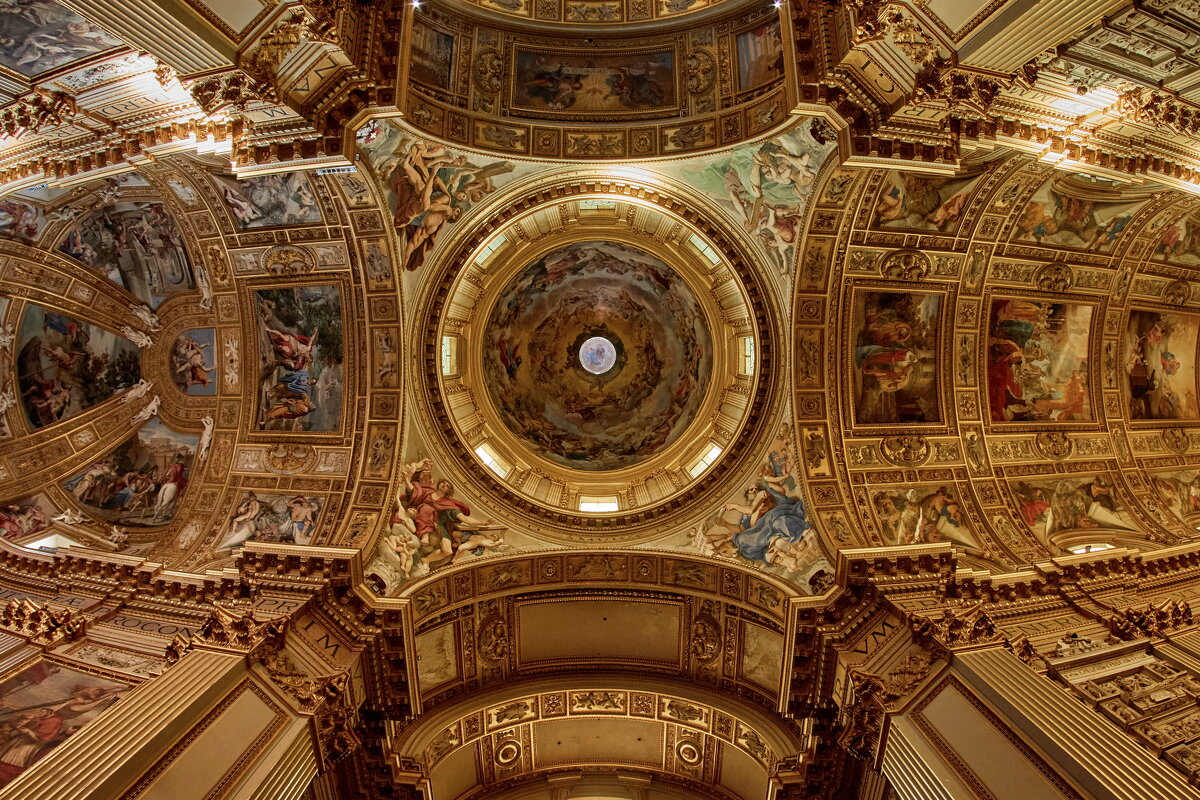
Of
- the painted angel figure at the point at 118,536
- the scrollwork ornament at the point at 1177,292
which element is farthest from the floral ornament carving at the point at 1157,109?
the painted angel figure at the point at 118,536

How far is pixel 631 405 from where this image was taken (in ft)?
71.6

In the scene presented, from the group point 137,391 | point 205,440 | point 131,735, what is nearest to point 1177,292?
point 131,735

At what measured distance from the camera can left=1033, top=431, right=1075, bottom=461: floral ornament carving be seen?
1780 centimetres

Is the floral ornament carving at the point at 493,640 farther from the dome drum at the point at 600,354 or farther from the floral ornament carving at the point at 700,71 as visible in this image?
the floral ornament carving at the point at 700,71

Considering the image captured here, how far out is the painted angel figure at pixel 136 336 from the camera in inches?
710

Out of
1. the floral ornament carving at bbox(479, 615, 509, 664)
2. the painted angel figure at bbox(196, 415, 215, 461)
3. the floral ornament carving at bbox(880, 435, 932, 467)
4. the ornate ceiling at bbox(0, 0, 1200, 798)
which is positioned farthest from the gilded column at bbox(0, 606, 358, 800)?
the floral ornament carving at bbox(880, 435, 932, 467)

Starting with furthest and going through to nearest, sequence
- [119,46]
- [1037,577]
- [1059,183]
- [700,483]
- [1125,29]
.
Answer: [700,483] → [1059,183] → [1037,577] → [119,46] → [1125,29]

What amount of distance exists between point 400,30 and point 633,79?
6.05 meters

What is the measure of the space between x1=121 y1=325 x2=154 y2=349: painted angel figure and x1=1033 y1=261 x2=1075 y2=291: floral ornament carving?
22.7 metres

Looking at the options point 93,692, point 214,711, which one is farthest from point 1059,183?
point 93,692

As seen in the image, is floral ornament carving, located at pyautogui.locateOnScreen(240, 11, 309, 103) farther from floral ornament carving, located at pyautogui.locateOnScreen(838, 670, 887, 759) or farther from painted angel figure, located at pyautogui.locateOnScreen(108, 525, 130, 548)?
floral ornament carving, located at pyautogui.locateOnScreen(838, 670, 887, 759)

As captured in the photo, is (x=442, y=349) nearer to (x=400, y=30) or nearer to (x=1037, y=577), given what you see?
(x=400, y=30)

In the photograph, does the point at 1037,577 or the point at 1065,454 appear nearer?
the point at 1037,577

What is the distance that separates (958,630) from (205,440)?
57.3ft
